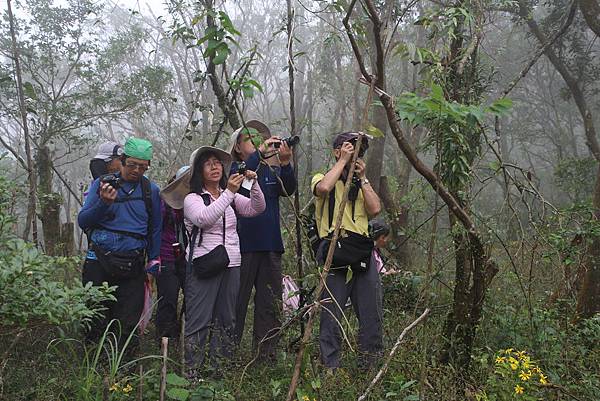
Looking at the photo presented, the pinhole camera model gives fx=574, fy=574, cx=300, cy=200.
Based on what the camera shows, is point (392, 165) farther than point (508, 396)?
Yes

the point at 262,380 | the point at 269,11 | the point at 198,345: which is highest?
the point at 269,11

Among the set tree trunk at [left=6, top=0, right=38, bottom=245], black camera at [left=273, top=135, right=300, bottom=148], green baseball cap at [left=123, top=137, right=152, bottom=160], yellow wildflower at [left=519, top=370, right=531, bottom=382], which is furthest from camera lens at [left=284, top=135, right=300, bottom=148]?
tree trunk at [left=6, top=0, right=38, bottom=245]

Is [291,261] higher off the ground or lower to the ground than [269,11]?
lower

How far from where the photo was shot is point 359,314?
3.37 metres

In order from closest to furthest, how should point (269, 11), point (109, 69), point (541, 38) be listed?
1. point (541, 38)
2. point (109, 69)
3. point (269, 11)

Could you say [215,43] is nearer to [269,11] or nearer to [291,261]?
[291,261]

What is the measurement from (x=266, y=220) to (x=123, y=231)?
0.89 meters

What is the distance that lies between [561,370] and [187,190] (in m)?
2.45

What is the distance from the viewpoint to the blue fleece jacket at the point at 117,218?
3.24 meters

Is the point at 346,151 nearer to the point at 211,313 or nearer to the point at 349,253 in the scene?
the point at 349,253

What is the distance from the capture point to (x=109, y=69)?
12.9m

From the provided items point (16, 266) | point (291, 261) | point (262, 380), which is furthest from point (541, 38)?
point (16, 266)

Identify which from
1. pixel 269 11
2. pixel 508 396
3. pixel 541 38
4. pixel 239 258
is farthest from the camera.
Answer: pixel 269 11

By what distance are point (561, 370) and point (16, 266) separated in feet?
9.20
